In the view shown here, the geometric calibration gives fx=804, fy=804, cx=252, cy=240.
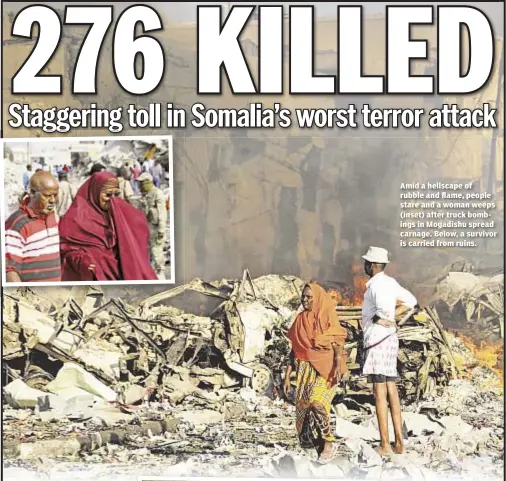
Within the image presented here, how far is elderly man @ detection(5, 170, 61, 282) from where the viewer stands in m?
3.88

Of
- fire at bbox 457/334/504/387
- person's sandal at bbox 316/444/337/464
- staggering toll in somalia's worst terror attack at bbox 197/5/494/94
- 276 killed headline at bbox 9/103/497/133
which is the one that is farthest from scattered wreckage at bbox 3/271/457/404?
staggering toll in somalia's worst terror attack at bbox 197/5/494/94

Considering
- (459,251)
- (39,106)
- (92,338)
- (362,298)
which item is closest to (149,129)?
(39,106)

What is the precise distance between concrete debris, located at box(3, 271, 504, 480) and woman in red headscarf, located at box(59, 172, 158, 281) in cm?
14

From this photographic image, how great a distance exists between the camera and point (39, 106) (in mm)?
3900

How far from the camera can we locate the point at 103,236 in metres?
3.90

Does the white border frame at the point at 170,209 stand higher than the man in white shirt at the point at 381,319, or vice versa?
the white border frame at the point at 170,209

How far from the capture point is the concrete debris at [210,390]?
384cm

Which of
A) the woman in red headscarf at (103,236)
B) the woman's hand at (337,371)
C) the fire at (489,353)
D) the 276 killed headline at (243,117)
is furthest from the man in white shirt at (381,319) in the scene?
the woman in red headscarf at (103,236)

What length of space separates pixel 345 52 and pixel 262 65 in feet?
1.30

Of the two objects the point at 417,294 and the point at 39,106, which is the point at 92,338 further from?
the point at 417,294

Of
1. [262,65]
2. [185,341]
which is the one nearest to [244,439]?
[185,341]

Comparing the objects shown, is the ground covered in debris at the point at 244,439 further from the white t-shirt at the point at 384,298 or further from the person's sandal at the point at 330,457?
the white t-shirt at the point at 384,298

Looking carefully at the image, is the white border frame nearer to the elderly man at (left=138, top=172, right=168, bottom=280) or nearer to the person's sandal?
the elderly man at (left=138, top=172, right=168, bottom=280)

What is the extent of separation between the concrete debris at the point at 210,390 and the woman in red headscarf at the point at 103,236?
0.46 ft
